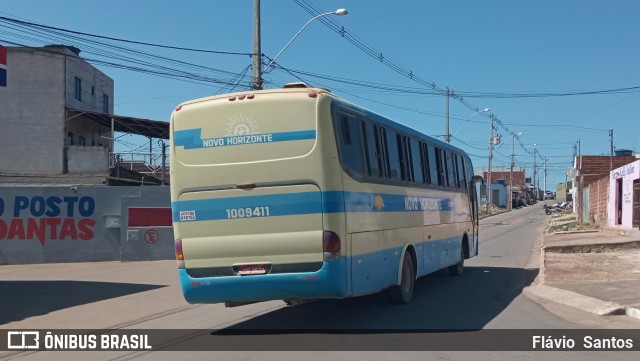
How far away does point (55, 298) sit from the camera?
13.2m

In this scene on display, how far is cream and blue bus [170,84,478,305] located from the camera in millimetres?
8461

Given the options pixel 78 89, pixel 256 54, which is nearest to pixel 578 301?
pixel 256 54

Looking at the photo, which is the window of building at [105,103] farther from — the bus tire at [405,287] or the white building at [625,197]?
the bus tire at [405,287]

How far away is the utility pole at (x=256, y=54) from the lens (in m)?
20.8

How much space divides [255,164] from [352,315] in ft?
10.8

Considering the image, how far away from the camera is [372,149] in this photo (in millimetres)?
9969

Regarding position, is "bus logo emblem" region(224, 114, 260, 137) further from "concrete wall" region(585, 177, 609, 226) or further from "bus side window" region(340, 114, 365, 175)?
"concrete wall" region(585, 177, 609, 226)

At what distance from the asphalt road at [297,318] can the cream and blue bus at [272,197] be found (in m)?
0.66

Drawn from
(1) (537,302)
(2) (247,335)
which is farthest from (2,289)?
(1) (537,302)

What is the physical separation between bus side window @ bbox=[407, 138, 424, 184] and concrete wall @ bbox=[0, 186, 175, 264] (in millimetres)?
11275

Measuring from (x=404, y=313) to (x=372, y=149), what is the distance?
Result: 2826mm

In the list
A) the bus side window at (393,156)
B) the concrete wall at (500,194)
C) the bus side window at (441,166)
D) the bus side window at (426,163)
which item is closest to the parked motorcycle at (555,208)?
the concrete wall at (500,194)

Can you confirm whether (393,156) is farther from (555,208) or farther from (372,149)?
(555,208)

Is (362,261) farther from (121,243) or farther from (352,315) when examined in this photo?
(121,243)
